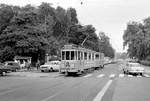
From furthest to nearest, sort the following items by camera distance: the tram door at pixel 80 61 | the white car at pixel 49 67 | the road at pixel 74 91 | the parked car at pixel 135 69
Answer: the white car at pixel 49 67
the parked car at pixel 135 69
the tram door at pixel 80 61
the road at pixel 74 91

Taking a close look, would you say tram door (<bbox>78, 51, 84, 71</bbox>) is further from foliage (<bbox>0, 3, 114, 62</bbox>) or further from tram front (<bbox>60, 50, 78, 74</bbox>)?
foliage (<bbox>0, 3, 114, 62</bbox>)

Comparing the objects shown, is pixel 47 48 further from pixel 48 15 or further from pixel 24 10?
pixel 48 15

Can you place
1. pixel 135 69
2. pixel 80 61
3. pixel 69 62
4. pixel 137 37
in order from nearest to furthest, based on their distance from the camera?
pixel 69 62
pixel 80 61
pixel 135 69
pixel 137 37

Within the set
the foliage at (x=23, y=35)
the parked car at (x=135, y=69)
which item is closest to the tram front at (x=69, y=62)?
the parked car at (x=135, y=69)

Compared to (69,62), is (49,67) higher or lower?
lower

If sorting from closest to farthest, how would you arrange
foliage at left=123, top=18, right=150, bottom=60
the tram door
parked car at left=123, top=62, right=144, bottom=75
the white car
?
1. the tram door
2. parked car at left=123, top=62, right=144, bottom=75
3. the white car
4. foliage at left=123, top=18, right=150, bottom=60

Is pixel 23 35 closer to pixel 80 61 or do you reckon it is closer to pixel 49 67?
pixel 49 67

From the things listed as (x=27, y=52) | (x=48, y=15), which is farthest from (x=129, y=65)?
(x=48, y=15)

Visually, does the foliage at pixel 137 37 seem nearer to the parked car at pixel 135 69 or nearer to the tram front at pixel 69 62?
the parked car at pixel 135 69

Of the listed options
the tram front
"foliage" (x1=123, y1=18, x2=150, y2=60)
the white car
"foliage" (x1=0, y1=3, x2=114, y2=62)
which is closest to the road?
the tram front

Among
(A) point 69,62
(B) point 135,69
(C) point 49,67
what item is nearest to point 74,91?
(A) point 69,62

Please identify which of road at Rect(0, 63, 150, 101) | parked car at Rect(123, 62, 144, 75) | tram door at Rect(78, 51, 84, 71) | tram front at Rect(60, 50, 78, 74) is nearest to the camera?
road at Rect(0, 63, 150, 101)

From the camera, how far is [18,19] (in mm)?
55781

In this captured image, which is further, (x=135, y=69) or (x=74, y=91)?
(x=135, y=69)
